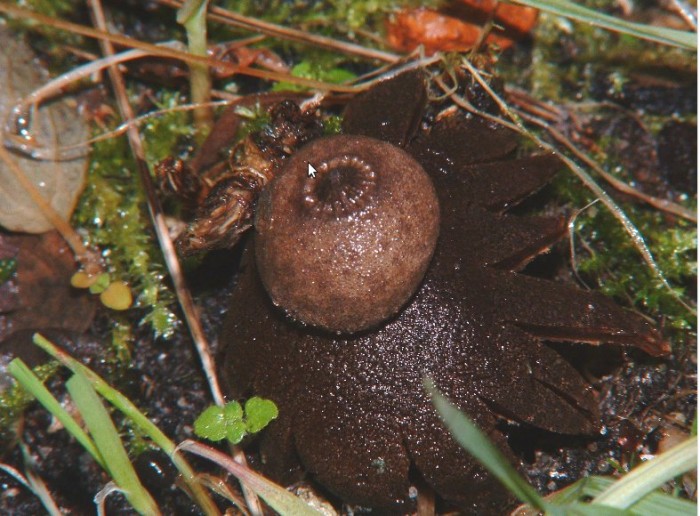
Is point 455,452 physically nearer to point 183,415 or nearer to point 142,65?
→ point 183,415

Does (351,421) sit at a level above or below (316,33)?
below

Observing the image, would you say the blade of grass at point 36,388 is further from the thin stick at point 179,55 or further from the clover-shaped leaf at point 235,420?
the thin stick at point 179,55

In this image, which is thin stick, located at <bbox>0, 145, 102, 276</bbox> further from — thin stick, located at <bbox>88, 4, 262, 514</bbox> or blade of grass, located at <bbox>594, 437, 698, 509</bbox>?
blade of grass, located at <bbox>594, 437, 698, 509</bbox>

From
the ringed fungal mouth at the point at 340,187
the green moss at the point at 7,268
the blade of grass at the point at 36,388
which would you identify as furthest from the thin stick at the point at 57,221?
the ringed fungal mouth at the point at 340,187

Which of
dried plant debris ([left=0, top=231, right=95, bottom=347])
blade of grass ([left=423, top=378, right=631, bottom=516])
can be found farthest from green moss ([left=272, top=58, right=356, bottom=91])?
blade of grass ([left=423, top=378, right=631, bottom=516])

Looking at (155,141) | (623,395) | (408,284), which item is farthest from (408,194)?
(155,141)

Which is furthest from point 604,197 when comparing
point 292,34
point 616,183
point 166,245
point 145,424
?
point 145,424

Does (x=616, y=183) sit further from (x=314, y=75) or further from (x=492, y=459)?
(x=492, y=459)
